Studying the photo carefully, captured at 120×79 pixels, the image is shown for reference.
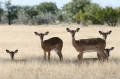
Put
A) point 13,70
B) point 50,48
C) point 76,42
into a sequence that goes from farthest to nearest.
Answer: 1. point 50,48
2. point 76,42
3. point 13,70

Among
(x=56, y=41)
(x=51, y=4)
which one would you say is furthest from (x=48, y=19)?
(x=56, y=41)

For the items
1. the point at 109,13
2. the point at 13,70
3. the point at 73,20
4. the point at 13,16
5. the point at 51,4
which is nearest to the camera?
the point at 13,70

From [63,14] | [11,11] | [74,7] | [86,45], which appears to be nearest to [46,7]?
[63,14]

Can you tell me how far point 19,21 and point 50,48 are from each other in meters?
50.8

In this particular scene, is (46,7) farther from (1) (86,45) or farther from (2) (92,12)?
(1) (86,45)

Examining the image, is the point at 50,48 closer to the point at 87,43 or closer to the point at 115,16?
the point at 87,43

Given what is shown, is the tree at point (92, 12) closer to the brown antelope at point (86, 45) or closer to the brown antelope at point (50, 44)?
the brown antelope at point (50, 44)

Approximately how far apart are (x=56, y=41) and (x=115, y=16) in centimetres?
4310

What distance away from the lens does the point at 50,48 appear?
1221 centimetres

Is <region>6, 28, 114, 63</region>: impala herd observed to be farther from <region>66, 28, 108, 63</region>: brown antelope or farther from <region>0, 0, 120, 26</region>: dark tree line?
<region>0, 0, 120, 26</region>: dark tree line

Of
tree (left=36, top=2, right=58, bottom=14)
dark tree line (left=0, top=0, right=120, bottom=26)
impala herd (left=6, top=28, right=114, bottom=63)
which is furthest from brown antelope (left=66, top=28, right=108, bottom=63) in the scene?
tree (left=36, top=2, right=58, bottom=14)

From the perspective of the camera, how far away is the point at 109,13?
177 feet

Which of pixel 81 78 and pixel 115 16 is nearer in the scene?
pixel 81 78

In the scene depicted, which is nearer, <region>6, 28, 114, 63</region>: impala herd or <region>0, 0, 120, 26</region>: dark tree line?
<region>6, 28, 114, 63</region>: impala herd
